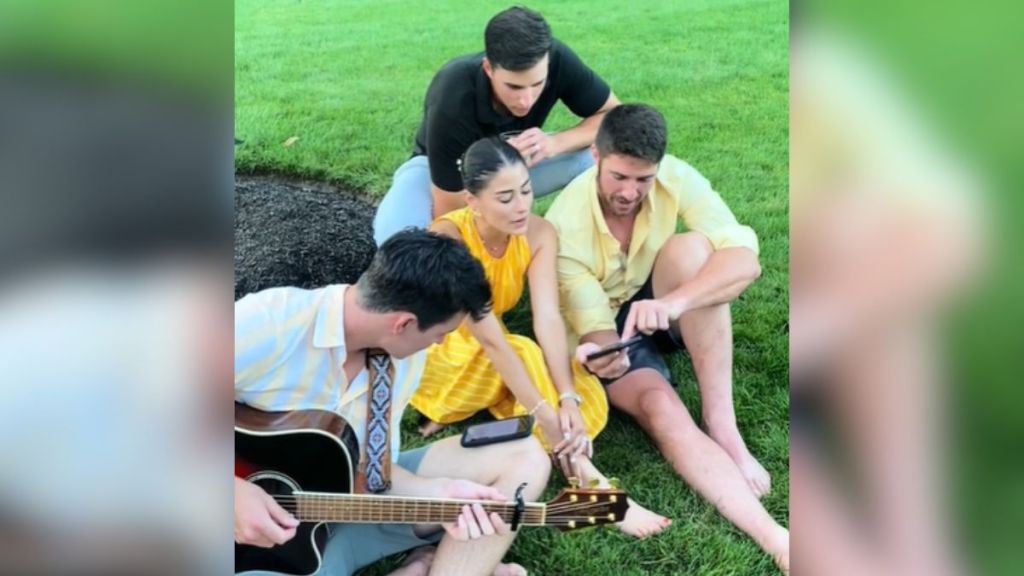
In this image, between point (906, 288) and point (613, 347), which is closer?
point (906, 288)

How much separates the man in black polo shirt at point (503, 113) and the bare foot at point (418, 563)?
0.70 meters

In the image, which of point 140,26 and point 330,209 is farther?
point 330,209

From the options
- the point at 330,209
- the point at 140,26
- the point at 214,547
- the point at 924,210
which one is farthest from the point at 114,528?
the point at 924,210

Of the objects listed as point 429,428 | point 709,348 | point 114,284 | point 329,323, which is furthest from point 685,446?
point 114,284

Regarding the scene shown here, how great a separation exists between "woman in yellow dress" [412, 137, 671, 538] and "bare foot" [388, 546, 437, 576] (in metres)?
0.26

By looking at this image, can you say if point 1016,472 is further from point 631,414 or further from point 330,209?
point 330,209

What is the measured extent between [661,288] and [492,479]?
0.56 m

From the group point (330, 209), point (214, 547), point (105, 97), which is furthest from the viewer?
point (330, 209)

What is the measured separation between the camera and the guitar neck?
1.94 m

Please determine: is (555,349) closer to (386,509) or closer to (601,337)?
(601,337)

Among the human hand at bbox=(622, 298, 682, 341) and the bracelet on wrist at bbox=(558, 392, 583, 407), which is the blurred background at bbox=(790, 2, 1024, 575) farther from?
the bracelet on wrist at bbox=(558, 392, 583, 407)

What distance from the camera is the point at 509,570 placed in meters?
2.02

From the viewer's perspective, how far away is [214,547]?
187 cm

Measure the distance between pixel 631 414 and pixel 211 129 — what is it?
1074 mm
